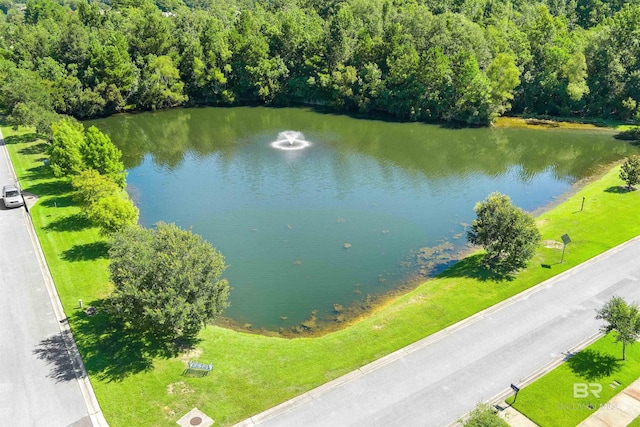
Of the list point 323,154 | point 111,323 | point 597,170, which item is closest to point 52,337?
point 111,323

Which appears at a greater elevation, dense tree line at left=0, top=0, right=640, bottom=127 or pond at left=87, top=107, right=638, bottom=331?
dense tree line at left=0, top=0, right=640, bottom=127

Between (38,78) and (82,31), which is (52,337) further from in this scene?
(82,31)

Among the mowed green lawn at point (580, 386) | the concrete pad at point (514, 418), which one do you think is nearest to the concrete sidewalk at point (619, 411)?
the mowed green lawn at point (580, 386)

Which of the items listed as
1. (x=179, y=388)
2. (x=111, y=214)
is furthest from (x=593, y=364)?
(x=111, y=214)

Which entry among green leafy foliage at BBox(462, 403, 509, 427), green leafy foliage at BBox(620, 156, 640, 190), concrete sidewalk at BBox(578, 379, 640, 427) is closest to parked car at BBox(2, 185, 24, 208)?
green leafy foliage at BBox(462, 403, 509, 427)

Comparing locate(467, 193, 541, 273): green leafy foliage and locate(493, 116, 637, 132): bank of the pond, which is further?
locate(493, 116, 637, 132): bank of the pond

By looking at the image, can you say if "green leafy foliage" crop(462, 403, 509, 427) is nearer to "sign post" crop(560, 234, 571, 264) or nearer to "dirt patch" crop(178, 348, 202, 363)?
"dirt patch" crop(178, 348, 202, 363)

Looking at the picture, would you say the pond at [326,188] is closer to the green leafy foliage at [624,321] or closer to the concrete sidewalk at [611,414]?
the concrete sidewalk at [611,414]
